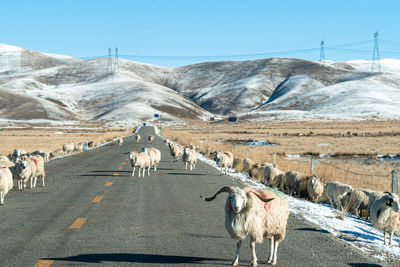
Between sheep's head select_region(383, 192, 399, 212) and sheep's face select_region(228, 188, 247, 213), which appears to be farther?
sheep's head select_region(383, 192, 399, 212)

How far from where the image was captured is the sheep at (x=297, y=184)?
15773 mm

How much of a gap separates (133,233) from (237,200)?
120 inches

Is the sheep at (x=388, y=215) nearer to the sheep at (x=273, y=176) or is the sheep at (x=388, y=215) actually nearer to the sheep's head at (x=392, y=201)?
the sheep's head at (x=392, y=201)

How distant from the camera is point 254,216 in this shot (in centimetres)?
632

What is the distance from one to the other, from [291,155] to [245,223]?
3097 centimetres

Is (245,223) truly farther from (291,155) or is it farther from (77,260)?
(291,155)

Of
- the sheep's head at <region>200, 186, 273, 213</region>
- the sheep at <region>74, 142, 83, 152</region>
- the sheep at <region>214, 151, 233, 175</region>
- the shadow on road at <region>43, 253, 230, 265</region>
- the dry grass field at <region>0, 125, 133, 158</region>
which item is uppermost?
the sheep's head at <region>200, 186, 273, 213</region>

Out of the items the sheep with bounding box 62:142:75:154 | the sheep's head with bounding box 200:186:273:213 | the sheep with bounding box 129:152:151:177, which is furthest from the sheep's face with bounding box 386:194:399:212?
the sheep with bounding box 62:142:75:154

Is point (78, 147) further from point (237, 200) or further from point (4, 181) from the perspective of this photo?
point (237, 200)

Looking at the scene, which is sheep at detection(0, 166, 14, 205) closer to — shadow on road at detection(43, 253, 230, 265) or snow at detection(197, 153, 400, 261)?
shadow on road at detection(43, 253, 230, 265)

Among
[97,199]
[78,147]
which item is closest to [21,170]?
[97,199]

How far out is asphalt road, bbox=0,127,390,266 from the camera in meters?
6.64

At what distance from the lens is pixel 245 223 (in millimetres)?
6254

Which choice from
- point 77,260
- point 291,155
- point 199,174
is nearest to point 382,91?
point 291,155
